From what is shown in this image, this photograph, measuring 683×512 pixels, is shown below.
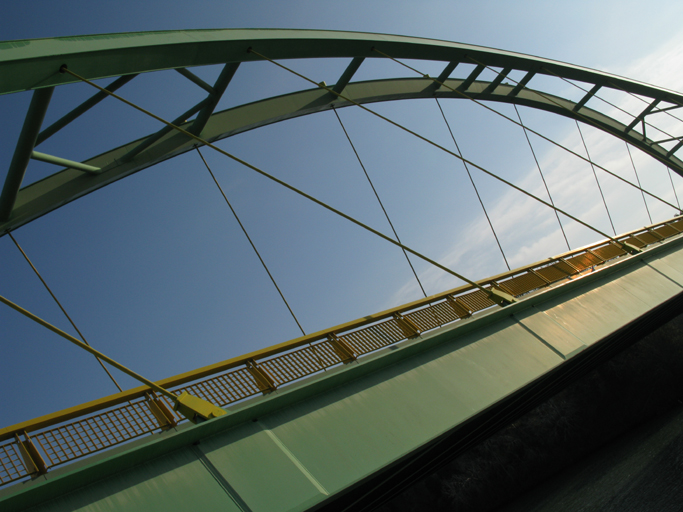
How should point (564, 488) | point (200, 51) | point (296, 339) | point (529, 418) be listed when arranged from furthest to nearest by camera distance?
1. point (529, 418)
2. point (564, 488)
3. point (200, 51)
4. point (296, 339)

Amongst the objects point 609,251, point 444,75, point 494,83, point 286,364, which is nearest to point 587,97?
point 494,83

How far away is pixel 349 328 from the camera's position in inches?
278

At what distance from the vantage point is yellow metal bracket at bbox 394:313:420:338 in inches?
294

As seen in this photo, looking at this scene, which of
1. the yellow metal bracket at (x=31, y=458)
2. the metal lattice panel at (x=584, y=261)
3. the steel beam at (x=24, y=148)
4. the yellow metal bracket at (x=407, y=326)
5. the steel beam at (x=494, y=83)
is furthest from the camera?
the steel beam at (x=494, y=83)

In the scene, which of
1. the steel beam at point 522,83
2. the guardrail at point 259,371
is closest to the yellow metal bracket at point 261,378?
the guardrail at point 259,371

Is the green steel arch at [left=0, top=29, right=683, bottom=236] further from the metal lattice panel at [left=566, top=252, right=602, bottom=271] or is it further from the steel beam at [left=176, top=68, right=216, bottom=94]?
the metal lattice panel at [left=566, top=252, right=602, bottom=271]

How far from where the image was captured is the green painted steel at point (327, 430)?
4.11 meters

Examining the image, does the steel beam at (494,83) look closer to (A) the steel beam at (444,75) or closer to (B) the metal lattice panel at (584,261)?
(A) the steel beam at (444,75)

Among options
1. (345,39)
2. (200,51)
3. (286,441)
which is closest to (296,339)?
(286,441)

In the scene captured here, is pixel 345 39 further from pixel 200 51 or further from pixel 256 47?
pixel 200 51

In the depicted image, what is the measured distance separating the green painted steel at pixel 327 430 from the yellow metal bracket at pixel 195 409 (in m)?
0.13

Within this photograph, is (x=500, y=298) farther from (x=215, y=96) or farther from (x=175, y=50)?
(x=215, y=96)

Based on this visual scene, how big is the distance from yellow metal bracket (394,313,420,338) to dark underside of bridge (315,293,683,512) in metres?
3.99

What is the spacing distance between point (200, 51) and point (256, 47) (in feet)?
5.33
